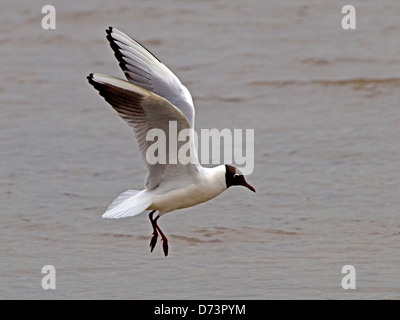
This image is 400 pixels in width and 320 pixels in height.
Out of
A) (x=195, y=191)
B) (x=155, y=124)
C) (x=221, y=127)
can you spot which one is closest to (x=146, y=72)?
(x=155, y=124)

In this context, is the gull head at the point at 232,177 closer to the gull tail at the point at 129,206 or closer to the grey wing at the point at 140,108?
the grey wing at the point at 140,108

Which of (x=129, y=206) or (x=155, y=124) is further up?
(x=155, y=124)

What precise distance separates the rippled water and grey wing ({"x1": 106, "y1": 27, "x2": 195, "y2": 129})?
109 centimetres

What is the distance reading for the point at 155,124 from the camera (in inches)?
214

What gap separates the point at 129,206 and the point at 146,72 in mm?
859

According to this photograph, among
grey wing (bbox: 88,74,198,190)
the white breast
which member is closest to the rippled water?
the white breast

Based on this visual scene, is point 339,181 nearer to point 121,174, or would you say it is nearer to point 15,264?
point 121,174

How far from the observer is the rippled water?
20.4ft

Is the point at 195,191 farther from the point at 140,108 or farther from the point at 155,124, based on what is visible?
the point at 140,108

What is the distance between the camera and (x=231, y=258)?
6.53m

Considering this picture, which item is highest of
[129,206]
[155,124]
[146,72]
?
[146,72]

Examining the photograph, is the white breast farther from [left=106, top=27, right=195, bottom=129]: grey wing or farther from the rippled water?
the rippled water

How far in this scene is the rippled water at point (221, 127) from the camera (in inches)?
245
